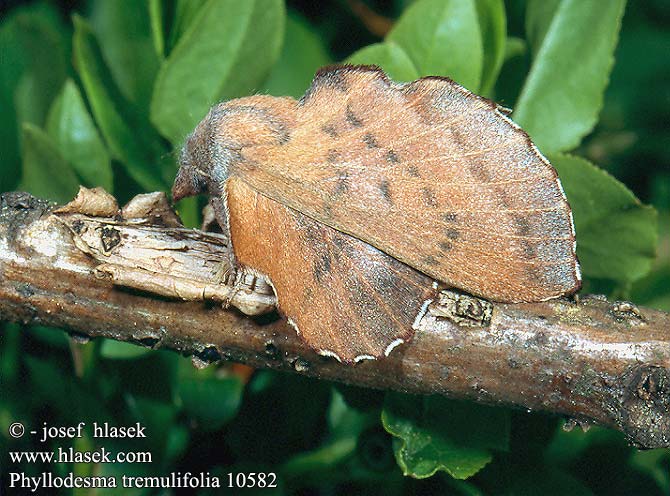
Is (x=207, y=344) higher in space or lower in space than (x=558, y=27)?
lower

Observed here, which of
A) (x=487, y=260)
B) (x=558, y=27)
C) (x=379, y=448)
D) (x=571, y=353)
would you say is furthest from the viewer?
(x=558, y=27)

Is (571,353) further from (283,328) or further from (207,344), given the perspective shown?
(207,344)

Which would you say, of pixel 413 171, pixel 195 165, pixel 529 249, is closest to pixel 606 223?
pixel 529 249

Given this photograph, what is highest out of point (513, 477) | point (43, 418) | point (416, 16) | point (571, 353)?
point (416, 16)

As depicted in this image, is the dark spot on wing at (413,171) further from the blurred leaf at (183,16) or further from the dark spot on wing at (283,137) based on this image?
the blurred leaf at (183,16)

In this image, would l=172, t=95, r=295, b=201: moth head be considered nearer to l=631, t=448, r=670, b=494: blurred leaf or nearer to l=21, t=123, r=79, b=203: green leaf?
l=21, t=123, r=79, b=203: green leaf

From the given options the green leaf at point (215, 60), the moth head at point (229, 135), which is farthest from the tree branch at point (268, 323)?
the green leaf at point (215, 60)

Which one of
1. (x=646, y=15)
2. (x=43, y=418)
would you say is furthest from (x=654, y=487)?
(x=646, y=15)
